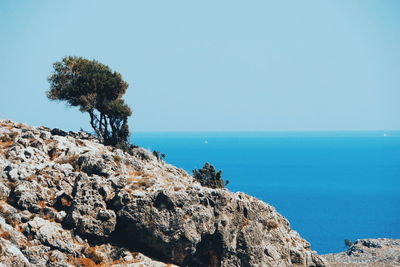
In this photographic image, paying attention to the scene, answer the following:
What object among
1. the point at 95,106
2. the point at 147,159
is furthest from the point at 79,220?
the point at 95,106

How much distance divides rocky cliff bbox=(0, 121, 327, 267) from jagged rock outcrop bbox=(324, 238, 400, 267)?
42.1 metres

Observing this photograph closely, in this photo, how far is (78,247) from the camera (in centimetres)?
3759

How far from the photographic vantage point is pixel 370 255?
92.1 metres

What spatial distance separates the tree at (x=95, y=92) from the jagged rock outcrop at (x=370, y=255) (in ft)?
146

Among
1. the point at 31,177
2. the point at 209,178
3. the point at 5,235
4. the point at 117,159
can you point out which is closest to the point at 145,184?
the point at 117,159

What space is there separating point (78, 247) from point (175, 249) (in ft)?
24.3

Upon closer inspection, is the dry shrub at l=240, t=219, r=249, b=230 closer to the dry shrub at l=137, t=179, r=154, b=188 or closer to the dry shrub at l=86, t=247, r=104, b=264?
the dry shrub at l=137, t=179, r=154, b=188

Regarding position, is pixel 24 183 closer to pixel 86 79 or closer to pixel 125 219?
pixel 125 219

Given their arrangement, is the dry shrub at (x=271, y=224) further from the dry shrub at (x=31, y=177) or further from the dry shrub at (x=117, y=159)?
the dry shrub at (x=31, y=177)

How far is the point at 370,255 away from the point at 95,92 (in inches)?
2339

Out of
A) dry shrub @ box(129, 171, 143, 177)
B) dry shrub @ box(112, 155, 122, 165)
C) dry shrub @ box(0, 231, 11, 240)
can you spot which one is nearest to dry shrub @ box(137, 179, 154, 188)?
dry shrub @ box(129, 171, 143, 177)

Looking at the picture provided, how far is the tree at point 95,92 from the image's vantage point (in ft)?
195

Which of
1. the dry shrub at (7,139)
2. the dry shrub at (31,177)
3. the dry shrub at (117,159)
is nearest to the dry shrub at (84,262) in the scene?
the dry shrub at (31,177)

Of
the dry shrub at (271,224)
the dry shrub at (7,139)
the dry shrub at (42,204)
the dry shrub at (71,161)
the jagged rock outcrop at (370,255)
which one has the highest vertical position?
the dry shrub at (7,139)
